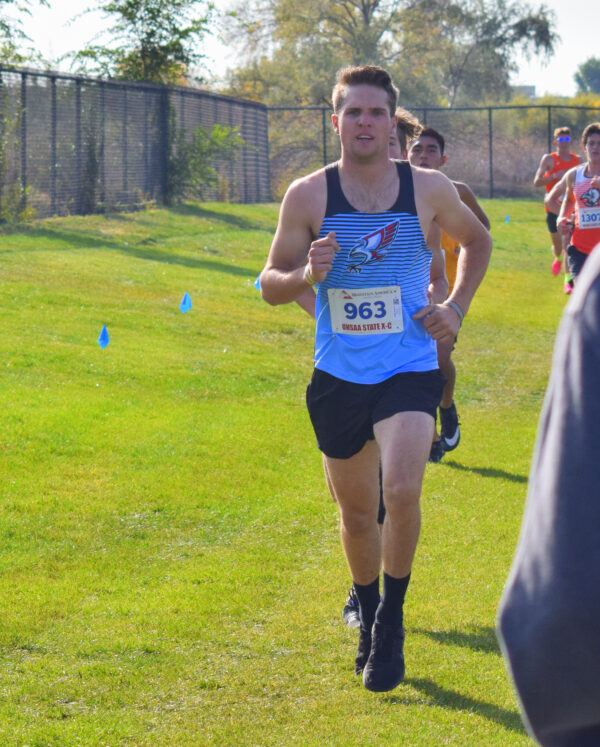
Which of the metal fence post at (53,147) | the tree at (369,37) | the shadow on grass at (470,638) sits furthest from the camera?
the tree at (369,37)

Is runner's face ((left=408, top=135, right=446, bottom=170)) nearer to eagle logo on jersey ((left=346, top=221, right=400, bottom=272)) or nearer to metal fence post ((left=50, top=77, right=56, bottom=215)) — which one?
eagle logo on jersey ((left=346, top=221, right=400, bottom=272))

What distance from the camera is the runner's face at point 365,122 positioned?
14.9 feet

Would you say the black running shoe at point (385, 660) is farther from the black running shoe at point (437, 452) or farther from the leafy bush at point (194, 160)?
the leafy bush at point (194, 160)

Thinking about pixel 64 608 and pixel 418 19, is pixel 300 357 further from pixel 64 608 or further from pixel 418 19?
pixel 418 19

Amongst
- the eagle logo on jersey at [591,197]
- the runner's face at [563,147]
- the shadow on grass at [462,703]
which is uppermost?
the runner's face at [563,147]

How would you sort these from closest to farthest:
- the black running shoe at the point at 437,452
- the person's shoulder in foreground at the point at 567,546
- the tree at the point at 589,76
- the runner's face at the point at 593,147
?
1. the person's shoulder in foreground at the point at 567,546
2. the black running shoe at the point at 437,452
3. the runner's face at the point at 593,147
4. the tree at the point at 589,76

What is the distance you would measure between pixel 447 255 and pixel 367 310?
445cm

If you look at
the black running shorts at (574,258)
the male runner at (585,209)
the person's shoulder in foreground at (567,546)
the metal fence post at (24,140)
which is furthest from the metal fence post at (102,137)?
the person's shoulder in foreground at (567,546)

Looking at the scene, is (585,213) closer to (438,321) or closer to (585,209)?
(585,209)

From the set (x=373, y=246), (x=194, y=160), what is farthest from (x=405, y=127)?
(x=194, y=160)

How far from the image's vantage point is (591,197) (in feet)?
37.9

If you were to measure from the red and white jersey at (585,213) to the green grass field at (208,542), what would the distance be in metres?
1.62

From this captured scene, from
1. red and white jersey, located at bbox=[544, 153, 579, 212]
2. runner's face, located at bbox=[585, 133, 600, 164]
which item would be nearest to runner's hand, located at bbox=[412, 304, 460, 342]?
runner's face, located at bbox=[585, 133, 600, 164]

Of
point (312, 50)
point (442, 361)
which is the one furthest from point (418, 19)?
point (442, 361)
